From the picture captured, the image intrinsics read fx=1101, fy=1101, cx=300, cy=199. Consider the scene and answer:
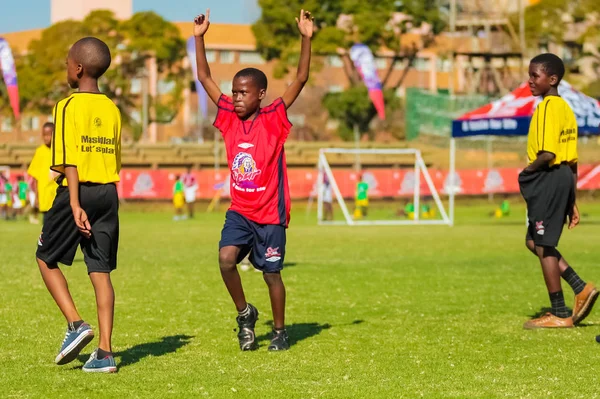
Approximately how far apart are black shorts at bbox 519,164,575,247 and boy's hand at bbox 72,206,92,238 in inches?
149

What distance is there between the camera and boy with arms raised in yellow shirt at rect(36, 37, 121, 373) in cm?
626

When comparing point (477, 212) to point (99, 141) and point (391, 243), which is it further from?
point (99, 141)

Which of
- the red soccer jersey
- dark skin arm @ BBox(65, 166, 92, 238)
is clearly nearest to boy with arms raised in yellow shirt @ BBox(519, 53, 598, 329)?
the red soccer jersey

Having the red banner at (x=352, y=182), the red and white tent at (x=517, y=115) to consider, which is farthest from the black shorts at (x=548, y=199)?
the red banner at (x=352, y=182)

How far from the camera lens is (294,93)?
7340 millimetres

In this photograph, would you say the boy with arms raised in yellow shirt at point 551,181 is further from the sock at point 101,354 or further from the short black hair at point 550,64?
the sock at point 101,354

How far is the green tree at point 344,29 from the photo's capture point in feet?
188

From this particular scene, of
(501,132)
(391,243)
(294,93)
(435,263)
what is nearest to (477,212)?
(501,132)

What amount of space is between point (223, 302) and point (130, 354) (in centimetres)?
329

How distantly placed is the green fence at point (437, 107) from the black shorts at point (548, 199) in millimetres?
39743

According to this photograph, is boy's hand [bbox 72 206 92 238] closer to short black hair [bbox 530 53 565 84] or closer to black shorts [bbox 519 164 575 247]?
black shorts [bbox 519 164 575 247]

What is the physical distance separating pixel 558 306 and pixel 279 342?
8.30ft

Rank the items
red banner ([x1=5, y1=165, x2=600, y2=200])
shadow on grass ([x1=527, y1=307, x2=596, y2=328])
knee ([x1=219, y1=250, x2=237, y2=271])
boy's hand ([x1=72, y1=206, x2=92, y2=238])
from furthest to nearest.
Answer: red banner ([x1=5, y1=165, x2=600, y2=200])
shadow on grass ([x1=527, y1=307, x2=596, y2=328])
knee ([x1=219, y1=250, x2=237, y2=271])
boy's hand ([x1=72, y1=206, x2=92, y2=238])

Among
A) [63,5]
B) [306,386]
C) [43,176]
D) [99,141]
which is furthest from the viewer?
[63,5]
